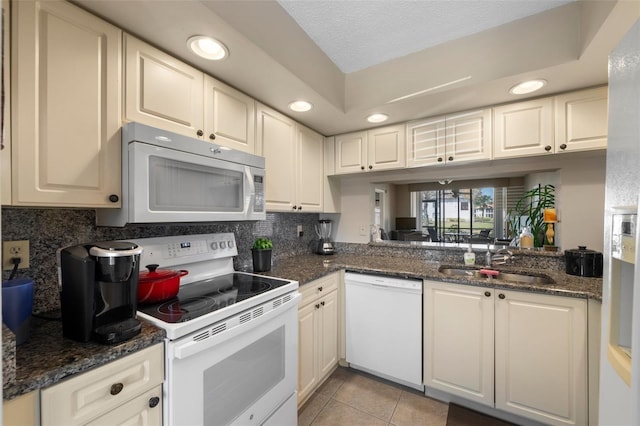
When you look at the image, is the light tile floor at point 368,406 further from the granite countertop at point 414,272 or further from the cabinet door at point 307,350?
the granite countertop at point 414,272

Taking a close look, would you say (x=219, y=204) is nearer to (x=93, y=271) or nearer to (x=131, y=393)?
(x=93, y=271)

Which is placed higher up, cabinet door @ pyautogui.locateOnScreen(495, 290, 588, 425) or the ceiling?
the ceiling

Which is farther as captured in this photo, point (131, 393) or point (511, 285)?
point (511, 285)

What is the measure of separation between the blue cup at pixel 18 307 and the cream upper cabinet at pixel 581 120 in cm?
282

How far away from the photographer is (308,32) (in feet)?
5.62

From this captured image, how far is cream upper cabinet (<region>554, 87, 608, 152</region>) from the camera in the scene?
5.64 ft

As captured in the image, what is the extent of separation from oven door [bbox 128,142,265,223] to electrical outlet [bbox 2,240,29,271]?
1.39ft

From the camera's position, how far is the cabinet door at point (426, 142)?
2.21 m

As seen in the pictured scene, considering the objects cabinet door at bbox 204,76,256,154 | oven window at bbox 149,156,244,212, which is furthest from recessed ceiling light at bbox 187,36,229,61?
oven window at bbox 149,156,244,212

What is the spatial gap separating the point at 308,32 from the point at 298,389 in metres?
2.28

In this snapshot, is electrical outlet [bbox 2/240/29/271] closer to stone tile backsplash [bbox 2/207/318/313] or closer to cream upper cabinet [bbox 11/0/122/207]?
stone tile backsplash [bbox 2/207/318/313]

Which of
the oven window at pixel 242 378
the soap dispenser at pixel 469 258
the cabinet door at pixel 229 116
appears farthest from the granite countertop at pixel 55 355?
the soap dispenser at pixel 469 258

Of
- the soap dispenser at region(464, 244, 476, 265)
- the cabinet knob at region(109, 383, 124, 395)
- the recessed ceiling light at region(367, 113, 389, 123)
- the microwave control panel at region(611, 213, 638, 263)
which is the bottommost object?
the cabinet knob at region(109, 383, 124, 395)

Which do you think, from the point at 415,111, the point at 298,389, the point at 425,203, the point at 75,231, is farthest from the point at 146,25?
the point at 425,203
